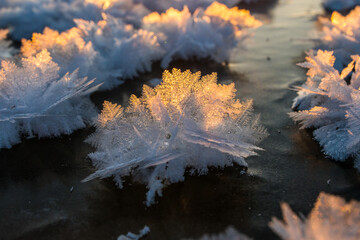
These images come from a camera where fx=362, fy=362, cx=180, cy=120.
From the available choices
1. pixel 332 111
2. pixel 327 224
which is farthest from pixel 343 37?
pixel 327 224

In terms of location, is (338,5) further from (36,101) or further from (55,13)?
(36,101)

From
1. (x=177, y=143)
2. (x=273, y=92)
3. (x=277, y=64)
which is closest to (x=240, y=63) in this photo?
(x=277, y=64)

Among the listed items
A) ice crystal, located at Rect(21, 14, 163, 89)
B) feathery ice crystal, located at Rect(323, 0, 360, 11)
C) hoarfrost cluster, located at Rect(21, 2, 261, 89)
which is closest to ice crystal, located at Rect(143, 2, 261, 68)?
hoarfrost cluster, located at Rect(21, 2, 261, 89)

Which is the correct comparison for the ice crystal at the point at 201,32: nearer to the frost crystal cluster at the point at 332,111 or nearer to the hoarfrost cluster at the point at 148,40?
the hoarfrost cluster at the point at 148,40

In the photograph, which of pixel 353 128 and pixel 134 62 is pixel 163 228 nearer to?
pixel 353 128

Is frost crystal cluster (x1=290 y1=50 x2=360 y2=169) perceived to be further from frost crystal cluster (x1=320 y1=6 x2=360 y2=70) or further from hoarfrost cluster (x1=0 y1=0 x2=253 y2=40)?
hoarfrost cluster (x1=0 y1=0 x2=253 y2=40)

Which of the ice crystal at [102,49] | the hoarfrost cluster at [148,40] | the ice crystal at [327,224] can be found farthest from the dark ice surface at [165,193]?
the hoarfrost cluster at [148,40]

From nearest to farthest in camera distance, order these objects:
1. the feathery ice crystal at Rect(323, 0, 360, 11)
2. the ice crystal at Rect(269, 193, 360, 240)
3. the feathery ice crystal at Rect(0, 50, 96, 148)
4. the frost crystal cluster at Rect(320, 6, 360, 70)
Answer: the ice crystal at Rect(269, 193, 360, 240), the feathery ice crystal at Rect(0, 50, 96, 148), the frost crystal cluster at Rect(320, 6, 360, 70), the feathery ice crystal at Rect(323, 0, 360, 11)
